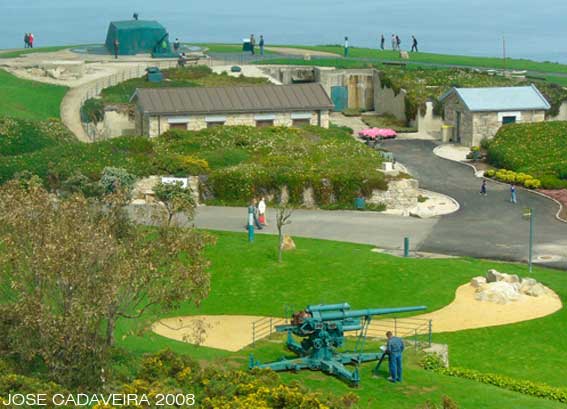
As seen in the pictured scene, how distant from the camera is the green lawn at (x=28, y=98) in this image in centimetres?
7012

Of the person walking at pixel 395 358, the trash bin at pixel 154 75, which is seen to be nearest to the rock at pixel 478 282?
the person walking at pixel 395 358

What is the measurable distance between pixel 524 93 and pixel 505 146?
8.42m

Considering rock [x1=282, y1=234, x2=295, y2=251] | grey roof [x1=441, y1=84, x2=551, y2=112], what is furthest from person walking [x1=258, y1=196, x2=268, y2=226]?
grey roof [x1=441, y1=84, x2=551, y2=112]

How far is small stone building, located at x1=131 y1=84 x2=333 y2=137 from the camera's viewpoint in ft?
212

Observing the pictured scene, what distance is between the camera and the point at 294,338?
32188mm

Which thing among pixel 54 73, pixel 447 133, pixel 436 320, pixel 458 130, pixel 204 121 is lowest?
pixel 436 320

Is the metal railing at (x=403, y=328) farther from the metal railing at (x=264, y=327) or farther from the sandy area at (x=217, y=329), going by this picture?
the sandy area at (x=217, y=329)

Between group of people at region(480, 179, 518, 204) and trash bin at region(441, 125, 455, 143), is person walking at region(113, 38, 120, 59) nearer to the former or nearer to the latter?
trash bin at region(441, 125, 455, 143)

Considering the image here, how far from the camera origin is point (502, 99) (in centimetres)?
7194

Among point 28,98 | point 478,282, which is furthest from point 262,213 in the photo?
point 28,98

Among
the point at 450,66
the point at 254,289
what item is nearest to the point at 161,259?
the point at 254,289

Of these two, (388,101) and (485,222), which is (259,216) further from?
(388,101)

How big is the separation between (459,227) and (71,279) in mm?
28809

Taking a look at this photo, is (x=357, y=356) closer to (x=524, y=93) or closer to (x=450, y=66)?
(x=524, y=93)
